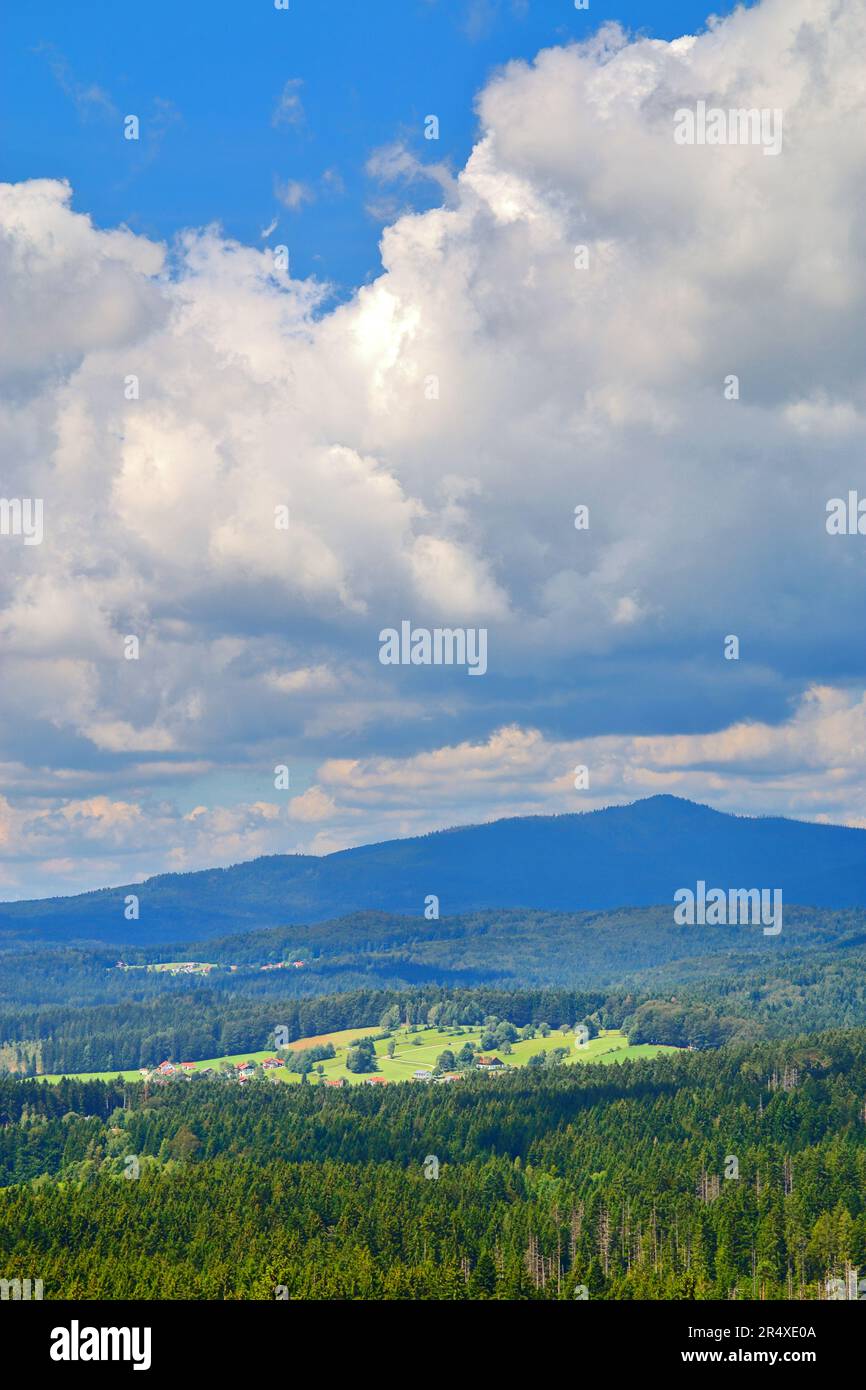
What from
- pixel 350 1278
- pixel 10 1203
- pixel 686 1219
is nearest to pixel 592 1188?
pixel 686 1219
